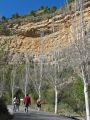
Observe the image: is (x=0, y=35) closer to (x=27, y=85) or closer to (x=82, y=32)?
(x=27, y=85)

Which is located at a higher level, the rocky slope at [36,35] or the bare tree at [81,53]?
the rocky slope at [36,35]

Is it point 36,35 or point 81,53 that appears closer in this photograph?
point 81,53

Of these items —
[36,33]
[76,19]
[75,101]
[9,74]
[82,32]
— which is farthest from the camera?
[36,33]

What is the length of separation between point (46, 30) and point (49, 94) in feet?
137

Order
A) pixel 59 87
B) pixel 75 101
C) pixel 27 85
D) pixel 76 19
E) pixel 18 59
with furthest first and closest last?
1. pixel 18 59
2. pixel 27 85
3. pixel 75 101
4. pixel 59 87
5. pixel 76 19

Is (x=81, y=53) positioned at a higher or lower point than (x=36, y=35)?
lower

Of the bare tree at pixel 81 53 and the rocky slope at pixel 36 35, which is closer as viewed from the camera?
the bare tree at pixel 81 53

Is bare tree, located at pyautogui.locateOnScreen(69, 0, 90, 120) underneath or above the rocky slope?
underneath

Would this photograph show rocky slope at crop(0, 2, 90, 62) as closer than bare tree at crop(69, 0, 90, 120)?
No

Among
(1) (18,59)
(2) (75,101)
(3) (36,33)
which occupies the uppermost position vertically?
(3) (36,33)

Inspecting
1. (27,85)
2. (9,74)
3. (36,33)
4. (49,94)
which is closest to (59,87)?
(49,94)

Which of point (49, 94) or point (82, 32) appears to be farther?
point (49, 94)

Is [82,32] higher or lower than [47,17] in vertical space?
lower

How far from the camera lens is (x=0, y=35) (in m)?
106
